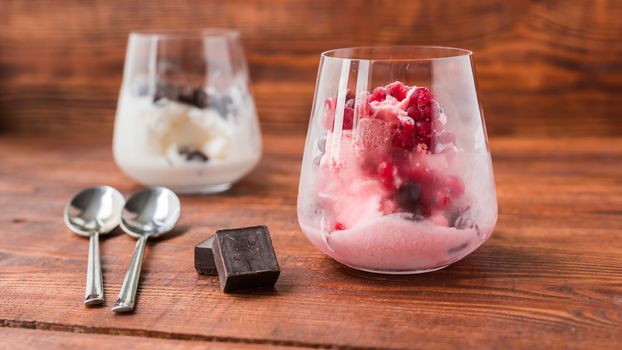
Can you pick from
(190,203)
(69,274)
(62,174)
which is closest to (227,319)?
(69,274)

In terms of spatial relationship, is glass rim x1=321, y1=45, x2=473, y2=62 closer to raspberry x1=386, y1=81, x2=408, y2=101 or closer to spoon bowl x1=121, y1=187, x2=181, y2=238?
raspberry x1=386, y1=81, x2=408, y2=101

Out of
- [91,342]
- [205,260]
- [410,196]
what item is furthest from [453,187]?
[91,342]

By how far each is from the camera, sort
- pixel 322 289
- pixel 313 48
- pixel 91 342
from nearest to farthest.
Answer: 1. pixel 91 342
2. pixel 322 289
3. pixel 313 48

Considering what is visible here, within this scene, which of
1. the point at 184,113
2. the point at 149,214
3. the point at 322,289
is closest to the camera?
the point at 322,289

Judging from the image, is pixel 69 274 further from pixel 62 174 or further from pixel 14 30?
pixel 14 30

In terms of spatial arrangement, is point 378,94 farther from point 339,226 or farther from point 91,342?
point 91,342

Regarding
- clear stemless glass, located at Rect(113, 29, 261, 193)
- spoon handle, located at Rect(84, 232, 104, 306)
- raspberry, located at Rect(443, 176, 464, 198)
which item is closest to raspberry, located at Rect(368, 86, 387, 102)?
raspberry, located at Rect(443, 176, 464, 198)
